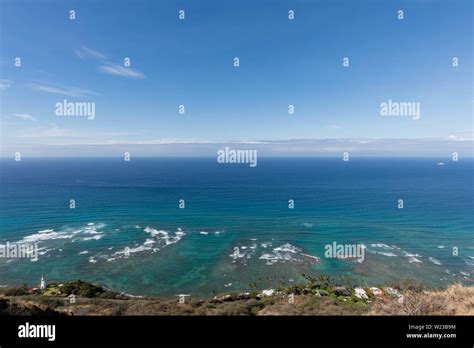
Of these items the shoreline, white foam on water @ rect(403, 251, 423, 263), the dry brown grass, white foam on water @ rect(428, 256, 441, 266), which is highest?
the dry brown grass

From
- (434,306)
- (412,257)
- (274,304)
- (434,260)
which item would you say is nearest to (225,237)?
(274,304)

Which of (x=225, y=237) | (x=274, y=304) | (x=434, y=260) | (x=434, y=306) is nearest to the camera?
(x=434, y=306)

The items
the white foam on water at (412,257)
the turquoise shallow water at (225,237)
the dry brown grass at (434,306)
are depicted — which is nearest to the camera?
the dry brown grass at (434,306)

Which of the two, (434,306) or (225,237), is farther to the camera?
(225,237)

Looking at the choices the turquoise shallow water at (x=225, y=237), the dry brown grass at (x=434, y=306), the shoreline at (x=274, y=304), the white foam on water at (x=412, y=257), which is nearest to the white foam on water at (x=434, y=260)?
the turquoise shallow water at (x=225, y=237)

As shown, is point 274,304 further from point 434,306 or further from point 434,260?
point 434,260

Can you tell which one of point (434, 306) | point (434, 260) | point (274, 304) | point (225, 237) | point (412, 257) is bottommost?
point (434, 260)

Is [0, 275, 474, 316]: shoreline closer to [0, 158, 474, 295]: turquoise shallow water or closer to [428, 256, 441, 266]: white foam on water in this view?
[0, 158, 474, 295]: turquoise shallow water

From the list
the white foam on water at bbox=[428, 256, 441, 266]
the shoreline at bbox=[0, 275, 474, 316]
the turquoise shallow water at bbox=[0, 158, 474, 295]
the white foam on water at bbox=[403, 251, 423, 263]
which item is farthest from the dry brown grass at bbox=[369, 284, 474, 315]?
the white foam on water at bbox=[428, 256, 441, 266]

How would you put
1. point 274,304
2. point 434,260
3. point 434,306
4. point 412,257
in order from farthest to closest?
point 412,257, point 434,260, point 274,304, point 434,306

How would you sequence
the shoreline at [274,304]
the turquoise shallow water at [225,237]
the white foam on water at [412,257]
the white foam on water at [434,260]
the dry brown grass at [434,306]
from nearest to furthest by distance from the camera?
1. the dry brown grass at [434,306]
2. the shoreline at [274,304]
3. the turquoise shallow water at [225,237]
4. the white foam on water at [434,260]
5. the white foam on water at [412,257]

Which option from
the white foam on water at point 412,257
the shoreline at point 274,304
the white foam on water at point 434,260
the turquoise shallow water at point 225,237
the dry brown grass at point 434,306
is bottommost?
the white foam on water at point 434,260

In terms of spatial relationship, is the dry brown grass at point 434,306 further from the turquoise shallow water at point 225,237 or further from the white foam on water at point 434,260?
the white foam on water at point 434,260
